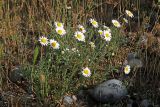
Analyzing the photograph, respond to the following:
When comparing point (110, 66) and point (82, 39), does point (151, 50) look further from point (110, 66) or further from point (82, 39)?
point (82, 39)

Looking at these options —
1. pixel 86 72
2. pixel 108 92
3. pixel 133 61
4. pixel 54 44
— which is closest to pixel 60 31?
pixel 54 44

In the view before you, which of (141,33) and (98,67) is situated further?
(141,33)

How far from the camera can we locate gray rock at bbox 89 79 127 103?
359 centimetres

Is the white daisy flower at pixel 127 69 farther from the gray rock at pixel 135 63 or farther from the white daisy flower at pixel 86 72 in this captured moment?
the white daisy flower at pixel 86 72

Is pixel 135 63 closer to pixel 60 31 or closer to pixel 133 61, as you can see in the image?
pixel 133 61

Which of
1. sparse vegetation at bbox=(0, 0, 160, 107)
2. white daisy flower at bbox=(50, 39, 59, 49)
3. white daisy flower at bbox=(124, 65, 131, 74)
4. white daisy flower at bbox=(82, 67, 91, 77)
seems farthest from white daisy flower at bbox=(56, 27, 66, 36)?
white daisy flower at bbox=(124, 65, 131, 74)

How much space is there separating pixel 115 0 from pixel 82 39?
4.69 feet

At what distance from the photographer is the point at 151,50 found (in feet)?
14.0

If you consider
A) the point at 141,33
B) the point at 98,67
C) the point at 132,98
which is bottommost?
the point at 132,98

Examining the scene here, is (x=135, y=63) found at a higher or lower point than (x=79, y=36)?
lower

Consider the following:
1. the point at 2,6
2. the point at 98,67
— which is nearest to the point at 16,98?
the point at 98,67

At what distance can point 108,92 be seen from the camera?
359 centimetres

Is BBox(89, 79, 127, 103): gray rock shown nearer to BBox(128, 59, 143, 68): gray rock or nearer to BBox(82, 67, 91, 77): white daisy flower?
BBox(82, 67, 91, 77): white daisy flower

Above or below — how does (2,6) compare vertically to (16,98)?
above
